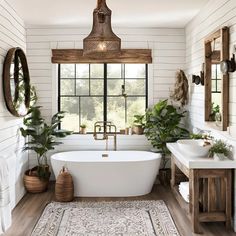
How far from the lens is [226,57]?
388cm

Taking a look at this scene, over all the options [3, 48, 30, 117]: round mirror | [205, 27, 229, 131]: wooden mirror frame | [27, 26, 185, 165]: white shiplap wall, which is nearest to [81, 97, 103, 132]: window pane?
[27, 26, 185, 165]: white shiplap wall

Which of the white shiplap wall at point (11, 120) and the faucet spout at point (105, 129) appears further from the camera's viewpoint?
the faucet spout at point (105, 129)

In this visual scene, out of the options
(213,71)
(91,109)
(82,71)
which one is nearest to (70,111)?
(91,109)

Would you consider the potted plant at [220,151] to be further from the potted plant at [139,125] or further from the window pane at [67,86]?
the window pane at [67,86]

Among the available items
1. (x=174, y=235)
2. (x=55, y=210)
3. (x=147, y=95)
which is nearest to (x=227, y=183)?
(x=174, y=235)

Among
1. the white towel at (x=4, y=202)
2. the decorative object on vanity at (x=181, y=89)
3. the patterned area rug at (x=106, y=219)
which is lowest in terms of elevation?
the patterned area rug at (x=106, y=219)

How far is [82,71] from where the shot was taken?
6094mm

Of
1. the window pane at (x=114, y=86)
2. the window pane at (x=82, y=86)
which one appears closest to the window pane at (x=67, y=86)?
the window pane at (x=82, y=86)

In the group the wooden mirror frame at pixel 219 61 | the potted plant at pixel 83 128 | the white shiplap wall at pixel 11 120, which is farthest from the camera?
Result: the potted plant at pixel 83 128

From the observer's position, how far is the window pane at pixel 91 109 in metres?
6.09

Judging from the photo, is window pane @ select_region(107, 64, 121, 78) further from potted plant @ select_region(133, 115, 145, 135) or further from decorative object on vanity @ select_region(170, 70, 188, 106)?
decorative object on vanity @ select_region(170, 70, 188, 106)

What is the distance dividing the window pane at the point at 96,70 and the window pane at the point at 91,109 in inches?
15.6

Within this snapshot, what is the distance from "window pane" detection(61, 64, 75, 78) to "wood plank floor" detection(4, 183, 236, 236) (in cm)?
185

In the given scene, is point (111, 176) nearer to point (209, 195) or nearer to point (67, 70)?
point (209, 195)
